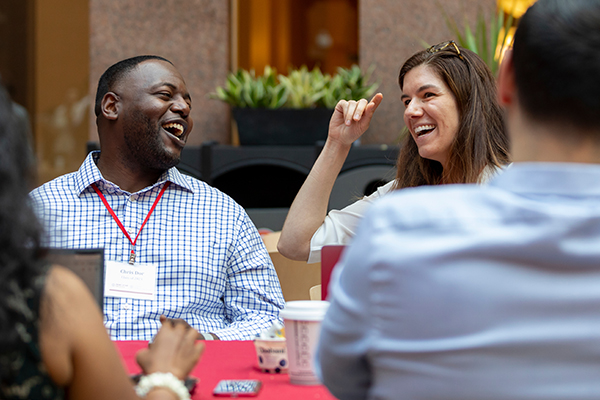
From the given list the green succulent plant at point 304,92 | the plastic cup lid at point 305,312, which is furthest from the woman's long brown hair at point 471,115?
the green succulent plant at point 304,92

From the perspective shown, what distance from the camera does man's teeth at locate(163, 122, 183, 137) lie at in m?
2.09

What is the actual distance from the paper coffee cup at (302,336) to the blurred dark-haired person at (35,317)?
0.34 meters

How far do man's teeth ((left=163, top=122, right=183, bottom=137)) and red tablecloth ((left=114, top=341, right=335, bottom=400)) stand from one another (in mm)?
890

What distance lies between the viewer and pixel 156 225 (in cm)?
193

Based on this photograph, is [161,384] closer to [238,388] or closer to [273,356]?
[238,388]

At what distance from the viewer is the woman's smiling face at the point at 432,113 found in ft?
6.48

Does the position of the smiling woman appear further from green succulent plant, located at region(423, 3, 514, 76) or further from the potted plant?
green succulent plant, located at region(423, 3, 514, 76)

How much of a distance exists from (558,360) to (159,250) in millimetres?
1413

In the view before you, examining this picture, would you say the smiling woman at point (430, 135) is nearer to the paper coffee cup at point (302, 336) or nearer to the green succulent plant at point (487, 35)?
the paper coffee cup at point (302, 336)

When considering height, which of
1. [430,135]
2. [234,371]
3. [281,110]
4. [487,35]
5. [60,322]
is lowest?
[234,371]

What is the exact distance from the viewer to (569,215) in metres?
0.66

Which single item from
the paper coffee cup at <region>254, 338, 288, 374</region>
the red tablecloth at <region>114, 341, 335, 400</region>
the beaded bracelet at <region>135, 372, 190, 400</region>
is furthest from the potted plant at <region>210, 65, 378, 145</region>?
the beaded bracelet at <region>135, 372, 190, 400</region>

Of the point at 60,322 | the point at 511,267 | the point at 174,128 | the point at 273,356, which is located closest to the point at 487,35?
the point at 174,128

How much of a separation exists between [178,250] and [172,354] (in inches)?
38.9
